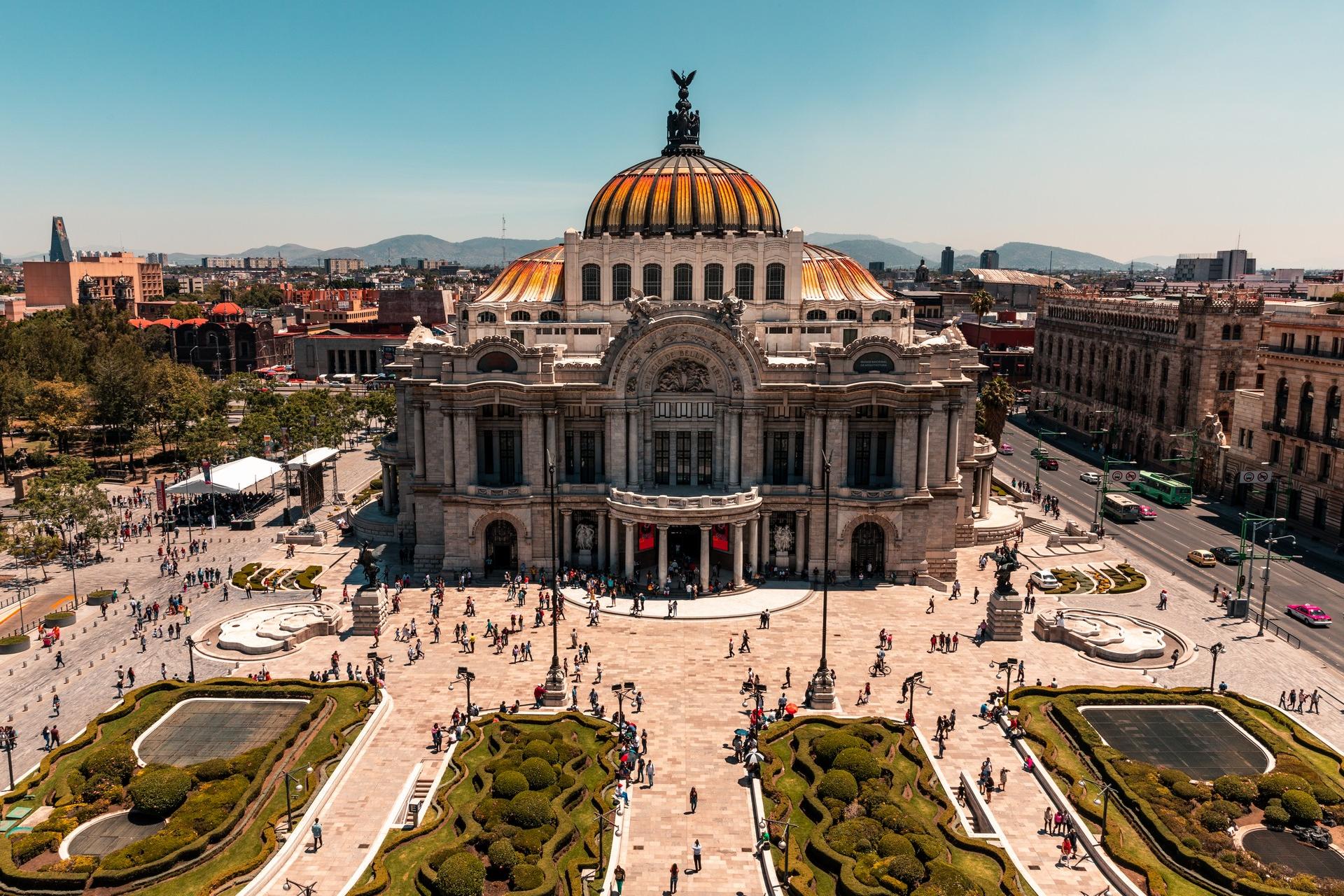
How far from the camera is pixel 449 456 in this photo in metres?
78.6

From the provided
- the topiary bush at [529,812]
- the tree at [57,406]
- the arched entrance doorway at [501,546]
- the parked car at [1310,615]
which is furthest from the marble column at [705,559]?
the tree at [57,406]

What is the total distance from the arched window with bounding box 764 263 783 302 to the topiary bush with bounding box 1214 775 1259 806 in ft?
171

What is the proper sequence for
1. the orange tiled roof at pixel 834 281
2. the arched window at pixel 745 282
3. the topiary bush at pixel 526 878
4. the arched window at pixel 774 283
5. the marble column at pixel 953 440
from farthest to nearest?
the orange tiled roof at pixel 834 281 → the arched window at pixel 774 283 → the arched window at pixel 745 282 → the marble column at pixel 953 440 → the topiary bush at pixel 526 878

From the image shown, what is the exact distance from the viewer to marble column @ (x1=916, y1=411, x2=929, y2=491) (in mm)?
76562

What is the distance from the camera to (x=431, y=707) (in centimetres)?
5559

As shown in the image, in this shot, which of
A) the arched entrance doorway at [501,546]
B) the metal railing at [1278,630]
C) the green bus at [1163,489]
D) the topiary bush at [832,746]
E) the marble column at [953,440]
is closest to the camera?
the topiary bush at [832,746]

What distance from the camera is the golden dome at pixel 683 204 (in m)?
87.1

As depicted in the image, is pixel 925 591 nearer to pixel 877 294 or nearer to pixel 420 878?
pixel 877 294

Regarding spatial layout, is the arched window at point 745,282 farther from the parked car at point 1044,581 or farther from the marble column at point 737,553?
the parked car at point 1044,581

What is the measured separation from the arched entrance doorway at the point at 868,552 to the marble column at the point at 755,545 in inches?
287

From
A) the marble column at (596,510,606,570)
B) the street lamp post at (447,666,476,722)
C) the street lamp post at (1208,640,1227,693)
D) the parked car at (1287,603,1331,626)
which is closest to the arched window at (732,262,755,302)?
the marble column at (596,510,606,570)

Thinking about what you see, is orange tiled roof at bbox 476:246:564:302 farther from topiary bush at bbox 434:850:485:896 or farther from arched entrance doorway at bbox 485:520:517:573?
topiary bush at bbox 434:850:485:896

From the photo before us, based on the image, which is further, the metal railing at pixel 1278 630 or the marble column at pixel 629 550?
the marble column at pixel 629 550

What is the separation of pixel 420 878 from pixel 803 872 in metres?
15.1
